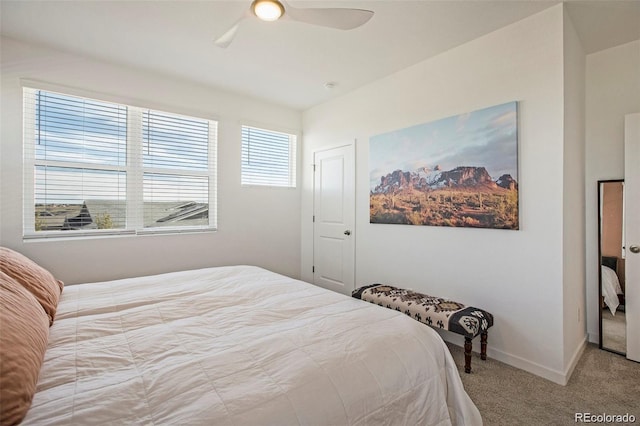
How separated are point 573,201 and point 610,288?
0.93 meters

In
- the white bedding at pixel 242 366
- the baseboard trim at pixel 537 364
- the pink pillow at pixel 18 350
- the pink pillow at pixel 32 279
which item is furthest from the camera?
the baseboard trim at pixel 537 364

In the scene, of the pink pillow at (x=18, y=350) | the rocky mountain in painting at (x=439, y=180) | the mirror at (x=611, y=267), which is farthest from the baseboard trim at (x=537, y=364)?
the pink pillow at (x=18, y=350)

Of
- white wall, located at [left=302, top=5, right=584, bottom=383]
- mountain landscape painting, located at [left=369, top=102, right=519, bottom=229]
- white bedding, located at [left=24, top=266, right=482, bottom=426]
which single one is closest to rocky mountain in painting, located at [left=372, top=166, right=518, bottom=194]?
mountain landscape painting, located at [left=369, top=102, right=519, bottom=229]

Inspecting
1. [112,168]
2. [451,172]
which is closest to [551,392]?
[451,172]

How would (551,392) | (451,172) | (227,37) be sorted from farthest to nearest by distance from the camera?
(451,172)
(551,392)
(227,37)

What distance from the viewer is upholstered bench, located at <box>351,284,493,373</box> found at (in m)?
2.29

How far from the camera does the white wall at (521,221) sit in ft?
7.32

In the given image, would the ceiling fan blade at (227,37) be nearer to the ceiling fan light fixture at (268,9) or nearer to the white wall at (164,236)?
the ceiling fan light fixture at (268,9)

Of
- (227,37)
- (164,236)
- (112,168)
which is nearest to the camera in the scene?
(227,37)

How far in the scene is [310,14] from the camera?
1.73 metres

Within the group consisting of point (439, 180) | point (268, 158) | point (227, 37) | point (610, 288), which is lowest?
point (610, 288)

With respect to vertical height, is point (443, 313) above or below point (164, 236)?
below

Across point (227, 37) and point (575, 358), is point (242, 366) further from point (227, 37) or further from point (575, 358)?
point (575, 358)

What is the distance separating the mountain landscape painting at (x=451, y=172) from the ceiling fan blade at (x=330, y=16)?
4.69ft
